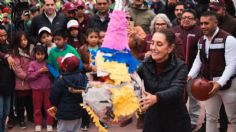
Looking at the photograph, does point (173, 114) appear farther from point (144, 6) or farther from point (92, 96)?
point (144, 6)

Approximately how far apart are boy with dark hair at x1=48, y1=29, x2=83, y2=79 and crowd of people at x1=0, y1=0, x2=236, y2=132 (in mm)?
16

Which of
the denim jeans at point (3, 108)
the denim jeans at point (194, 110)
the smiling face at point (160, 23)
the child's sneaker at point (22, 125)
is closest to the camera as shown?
the denim jeans at point (3, 108)

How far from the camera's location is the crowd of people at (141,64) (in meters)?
3.95

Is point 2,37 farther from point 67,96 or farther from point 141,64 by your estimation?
point 141,64

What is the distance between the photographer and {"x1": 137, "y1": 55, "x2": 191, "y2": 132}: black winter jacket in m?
3.87

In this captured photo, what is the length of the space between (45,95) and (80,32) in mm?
1265

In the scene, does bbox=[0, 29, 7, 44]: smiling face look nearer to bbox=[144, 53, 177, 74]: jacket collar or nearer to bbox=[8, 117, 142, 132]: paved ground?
bbox=[8, 117, 142, 132]: paved ground

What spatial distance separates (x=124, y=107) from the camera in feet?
12.5

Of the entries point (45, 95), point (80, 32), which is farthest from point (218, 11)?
point (45, 95)

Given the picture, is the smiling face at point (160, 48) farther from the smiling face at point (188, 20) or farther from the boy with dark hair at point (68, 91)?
the smiling face at point (188, 20)

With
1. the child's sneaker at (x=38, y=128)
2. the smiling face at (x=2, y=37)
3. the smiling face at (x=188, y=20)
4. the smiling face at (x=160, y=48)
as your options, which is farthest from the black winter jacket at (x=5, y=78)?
the smiling face at (x=160, y=48)

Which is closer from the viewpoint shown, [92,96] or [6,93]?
[92,96]

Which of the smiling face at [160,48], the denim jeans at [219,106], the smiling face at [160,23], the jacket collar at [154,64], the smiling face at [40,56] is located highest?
the smiling face at [160,23]

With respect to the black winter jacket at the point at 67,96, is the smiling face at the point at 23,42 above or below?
above
